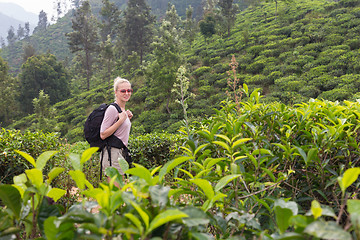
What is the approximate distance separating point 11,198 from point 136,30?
1050 inches

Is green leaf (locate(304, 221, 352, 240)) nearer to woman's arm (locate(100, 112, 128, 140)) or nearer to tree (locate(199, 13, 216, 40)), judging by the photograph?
woman's arm (locate(100, 112, 128, 140))

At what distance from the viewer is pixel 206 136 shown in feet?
4.48

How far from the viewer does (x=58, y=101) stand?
2497 cm

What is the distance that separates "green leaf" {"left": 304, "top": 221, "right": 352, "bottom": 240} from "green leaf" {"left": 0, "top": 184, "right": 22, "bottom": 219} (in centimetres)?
73

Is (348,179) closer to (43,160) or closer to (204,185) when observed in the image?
(204,185)

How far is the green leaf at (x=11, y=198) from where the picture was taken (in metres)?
0.63

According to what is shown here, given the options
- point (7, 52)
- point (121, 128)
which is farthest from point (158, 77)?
point (7, 52)

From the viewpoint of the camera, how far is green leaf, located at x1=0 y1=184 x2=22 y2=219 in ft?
2.07

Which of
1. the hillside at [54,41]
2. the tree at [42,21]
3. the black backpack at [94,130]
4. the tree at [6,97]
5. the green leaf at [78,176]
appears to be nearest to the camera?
the green leaf at [78,176]

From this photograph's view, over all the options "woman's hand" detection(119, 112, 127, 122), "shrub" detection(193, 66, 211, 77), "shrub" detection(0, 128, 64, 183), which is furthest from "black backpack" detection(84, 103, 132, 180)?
"shrub" detection(193, 66, 211, 77)

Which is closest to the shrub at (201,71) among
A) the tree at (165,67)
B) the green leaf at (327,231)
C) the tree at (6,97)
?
the tree at (165,67)

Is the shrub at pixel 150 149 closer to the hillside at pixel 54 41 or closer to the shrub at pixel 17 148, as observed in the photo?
the shrub at pixel 17 148

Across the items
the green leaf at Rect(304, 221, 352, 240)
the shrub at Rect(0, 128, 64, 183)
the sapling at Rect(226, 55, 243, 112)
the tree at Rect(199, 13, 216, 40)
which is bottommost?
the shrub at Rect(0, 128, 64, 183)

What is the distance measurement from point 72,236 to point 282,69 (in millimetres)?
15797
